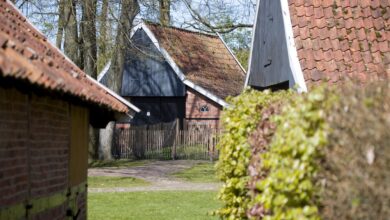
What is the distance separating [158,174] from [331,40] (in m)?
16.8

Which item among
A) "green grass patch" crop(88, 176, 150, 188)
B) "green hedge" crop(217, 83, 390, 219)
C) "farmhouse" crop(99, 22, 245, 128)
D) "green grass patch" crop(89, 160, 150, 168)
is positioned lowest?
"green grass patch" crop(88, 176, 150, 188)

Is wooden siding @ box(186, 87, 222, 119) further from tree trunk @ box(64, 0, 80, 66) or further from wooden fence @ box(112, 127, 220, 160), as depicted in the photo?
tree trunk @ box(64, 0, 80, 66)

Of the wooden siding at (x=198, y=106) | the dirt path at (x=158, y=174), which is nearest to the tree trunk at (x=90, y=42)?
the dirt path at (x=158, y=174)

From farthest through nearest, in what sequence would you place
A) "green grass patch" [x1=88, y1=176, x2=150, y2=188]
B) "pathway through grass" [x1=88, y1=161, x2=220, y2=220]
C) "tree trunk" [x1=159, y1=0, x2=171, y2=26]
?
"tree trunk" [x1=159, y1=0, x2=171, y2=26]
"green grass patch" [x1=88, y1=176, x2=150, y2=188]
"pathway through grass" [x1=88, y1=161, x2=220, y2=220]

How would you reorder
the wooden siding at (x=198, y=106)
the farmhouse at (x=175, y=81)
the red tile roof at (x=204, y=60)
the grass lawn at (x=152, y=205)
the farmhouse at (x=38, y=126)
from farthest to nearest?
the red tile roof at (x=204, y=60) < the wooden siding at (x=198, y=106) < the farmhouse at (x=175, y=81) < the grass lawn at (x=152, y=205) < the farmhouse at (x=38, y=126)

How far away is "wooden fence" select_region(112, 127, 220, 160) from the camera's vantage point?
118 feet

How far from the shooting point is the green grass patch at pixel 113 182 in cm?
2359

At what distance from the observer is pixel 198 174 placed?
28047 millimetres

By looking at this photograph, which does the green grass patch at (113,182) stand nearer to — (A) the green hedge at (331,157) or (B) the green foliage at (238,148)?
(B) the green foliage at (238,148)

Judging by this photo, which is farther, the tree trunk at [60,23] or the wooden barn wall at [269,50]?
the tree trunk at [60,23]

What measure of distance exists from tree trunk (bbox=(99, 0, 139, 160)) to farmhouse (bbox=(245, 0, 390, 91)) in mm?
13065

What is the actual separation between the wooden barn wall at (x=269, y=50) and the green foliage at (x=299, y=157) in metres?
7.52

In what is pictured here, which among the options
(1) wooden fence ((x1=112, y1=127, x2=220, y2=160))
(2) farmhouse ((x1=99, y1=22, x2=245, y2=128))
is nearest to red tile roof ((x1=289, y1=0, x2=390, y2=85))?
(1) wooden fence ((x1=112, y1=127, x2=220, y2=160))

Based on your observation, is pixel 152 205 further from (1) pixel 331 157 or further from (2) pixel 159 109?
(2) pixel 159 109
